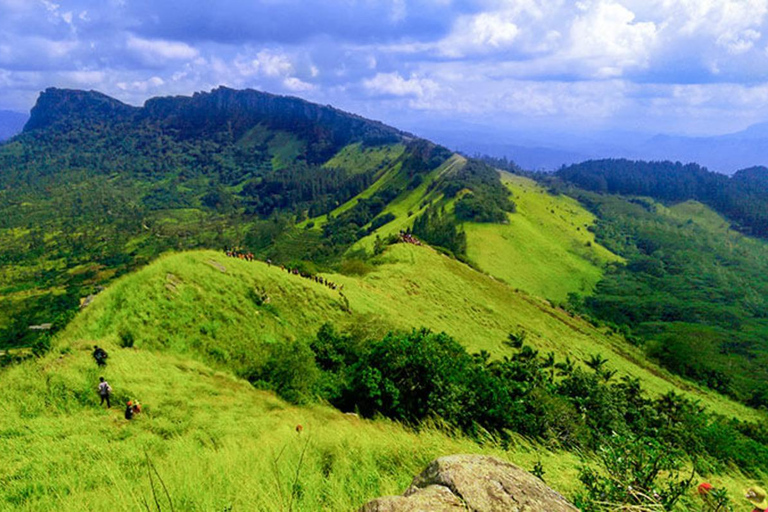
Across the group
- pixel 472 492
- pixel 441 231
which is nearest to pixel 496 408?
pixel 472 492

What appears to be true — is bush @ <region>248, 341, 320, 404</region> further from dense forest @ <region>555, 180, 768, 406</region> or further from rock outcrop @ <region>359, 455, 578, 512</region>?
dense forest @ <region>555, 180, 768, 406</region>

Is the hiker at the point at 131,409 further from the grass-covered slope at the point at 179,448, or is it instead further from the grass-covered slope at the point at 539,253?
the grass-covered slope at the point at 539,253

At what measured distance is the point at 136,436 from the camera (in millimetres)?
11891

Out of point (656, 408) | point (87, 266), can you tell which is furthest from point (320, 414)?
point (87, 266)

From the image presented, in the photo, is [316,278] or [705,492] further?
[316,278]

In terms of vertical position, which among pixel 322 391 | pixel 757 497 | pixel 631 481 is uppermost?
pixel 757 497

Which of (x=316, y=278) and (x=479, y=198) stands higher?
(x=479, y=198)

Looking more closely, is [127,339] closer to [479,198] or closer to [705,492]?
[705,492]

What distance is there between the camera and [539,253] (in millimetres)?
123562

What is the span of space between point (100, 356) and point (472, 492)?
16.3 m

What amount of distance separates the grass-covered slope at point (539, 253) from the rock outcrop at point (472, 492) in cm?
9849

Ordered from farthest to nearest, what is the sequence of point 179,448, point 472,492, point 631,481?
1. point 179,448
2. point 631,481
3. point 472,492

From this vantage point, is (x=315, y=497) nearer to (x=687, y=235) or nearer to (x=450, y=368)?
(x=450, y=368)

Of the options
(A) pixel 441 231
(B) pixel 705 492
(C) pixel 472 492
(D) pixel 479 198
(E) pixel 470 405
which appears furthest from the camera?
(D) pixel 479 198
